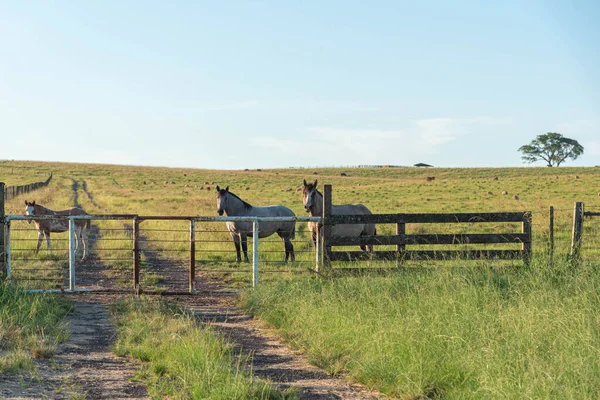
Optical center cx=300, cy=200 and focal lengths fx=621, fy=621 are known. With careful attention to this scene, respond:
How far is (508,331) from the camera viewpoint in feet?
20.9

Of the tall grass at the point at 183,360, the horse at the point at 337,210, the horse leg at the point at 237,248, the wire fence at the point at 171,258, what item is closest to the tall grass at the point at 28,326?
the tall grass at the point at 183,360

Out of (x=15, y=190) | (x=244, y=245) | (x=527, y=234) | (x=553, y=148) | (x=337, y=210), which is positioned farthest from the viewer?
(x=553, y=148)

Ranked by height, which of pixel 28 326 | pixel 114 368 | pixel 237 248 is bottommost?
pixel 114 368

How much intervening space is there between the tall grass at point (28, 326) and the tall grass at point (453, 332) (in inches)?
113

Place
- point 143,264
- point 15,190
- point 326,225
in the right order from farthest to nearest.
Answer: point 15,190 → point 143,264 → point 326,225

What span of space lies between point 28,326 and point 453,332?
5150mm

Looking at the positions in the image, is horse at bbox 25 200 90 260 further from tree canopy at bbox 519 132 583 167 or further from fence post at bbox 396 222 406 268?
tree canopy at bbox 519 132 583 167

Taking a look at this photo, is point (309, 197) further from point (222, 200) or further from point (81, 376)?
point (81, 376)

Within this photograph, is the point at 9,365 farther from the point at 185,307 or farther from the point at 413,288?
the point at 413,288

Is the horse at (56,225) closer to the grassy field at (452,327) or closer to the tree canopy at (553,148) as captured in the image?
the grassy field at (452,327)

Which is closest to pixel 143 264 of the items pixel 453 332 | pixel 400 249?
pixel 400 249

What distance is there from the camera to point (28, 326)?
7.75 meters

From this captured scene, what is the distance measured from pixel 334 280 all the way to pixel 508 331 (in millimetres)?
4028

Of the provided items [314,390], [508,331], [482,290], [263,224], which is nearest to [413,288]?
[482,290]
